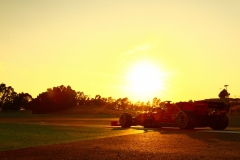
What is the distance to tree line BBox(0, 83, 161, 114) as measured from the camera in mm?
120062

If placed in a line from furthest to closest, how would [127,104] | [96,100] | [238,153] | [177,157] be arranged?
[127,104], [96,100], [238,153], [177,157]

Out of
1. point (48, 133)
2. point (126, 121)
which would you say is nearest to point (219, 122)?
point (126, 121)

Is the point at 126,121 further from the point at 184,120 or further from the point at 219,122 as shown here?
the point at 219,122

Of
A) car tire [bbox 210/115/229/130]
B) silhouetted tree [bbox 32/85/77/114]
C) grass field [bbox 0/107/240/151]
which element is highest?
silhouetted tree [bbox 32/85/77/114]

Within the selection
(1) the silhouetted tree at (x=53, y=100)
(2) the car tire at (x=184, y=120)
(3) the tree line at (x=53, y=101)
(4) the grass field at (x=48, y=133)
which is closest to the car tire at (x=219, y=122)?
(2) the car tire at (x=184, y=120)

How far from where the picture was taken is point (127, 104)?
614 feet

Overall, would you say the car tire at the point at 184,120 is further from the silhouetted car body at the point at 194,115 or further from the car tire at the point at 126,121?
the car tire at the point at 126,121

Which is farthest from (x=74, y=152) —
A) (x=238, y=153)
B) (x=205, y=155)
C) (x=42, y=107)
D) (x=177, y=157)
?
(x=42, y=107)

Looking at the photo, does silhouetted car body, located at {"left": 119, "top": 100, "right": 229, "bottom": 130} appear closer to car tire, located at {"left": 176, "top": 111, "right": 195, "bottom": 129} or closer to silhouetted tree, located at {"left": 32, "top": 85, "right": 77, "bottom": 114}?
car tire, located at {"left": 176, "top": 111, "right": 195, "bottom": 129}

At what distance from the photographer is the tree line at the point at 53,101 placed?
394 feet

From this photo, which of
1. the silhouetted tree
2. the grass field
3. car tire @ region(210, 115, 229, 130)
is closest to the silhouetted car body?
car tire @ region(210, 115, 229, 130)

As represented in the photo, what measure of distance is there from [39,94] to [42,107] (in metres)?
6.43

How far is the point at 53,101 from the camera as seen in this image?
399ft

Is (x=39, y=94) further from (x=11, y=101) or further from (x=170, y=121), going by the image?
(x=170, y=121)
